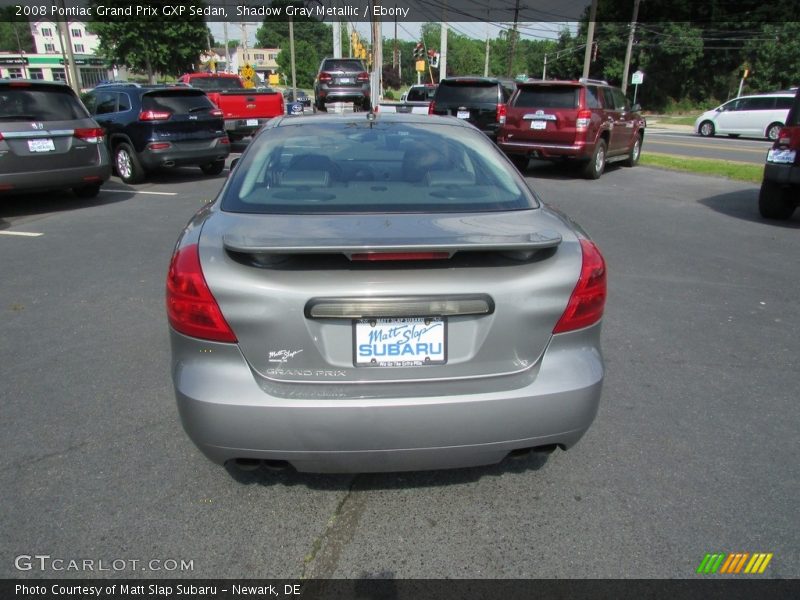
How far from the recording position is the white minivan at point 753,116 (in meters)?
22.8

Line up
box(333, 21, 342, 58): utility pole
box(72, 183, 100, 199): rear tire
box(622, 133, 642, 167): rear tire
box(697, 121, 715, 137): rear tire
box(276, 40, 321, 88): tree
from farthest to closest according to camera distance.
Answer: box(276, 40, 321, 88): tree, box(333, 21, 342, 58): utility pole, box(697, 121, 715, 137): rear tire, box(622, 133, 642, 167): rear tire, box(72, 183, 100, 199): rear tire

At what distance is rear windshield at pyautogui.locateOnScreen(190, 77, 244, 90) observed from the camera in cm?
1906

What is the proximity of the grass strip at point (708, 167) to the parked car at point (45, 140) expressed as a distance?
39.1 feet

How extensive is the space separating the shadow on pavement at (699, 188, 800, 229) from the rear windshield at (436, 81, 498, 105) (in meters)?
6.09

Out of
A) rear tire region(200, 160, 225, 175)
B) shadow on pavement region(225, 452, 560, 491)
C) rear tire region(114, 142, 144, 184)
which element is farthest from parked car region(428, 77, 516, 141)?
shadow on pavement region(225, 452, 560, 491)

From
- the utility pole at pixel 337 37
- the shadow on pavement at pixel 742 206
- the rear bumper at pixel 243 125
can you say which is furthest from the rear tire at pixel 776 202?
the utility pole at pixel 337 37

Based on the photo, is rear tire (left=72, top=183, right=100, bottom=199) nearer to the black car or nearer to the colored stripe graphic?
the black car

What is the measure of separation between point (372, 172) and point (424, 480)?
1533mm

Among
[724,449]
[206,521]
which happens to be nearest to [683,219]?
[724,449]

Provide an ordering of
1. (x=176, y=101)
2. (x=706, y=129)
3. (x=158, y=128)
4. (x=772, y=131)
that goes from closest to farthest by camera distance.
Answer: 1. (x=158, y=128)
2. (x=176, y=101)
3. (x=772, y=131)
4. (x=706, y=129)

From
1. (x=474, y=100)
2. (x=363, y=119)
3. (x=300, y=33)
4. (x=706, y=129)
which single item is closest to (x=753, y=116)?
(x=706, y=129)

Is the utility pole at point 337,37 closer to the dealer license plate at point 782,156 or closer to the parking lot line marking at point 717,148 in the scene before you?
the parking lot line marking at point 717,148

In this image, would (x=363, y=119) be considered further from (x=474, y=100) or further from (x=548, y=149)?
(x=474, y=100)

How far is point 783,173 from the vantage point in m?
7.88
